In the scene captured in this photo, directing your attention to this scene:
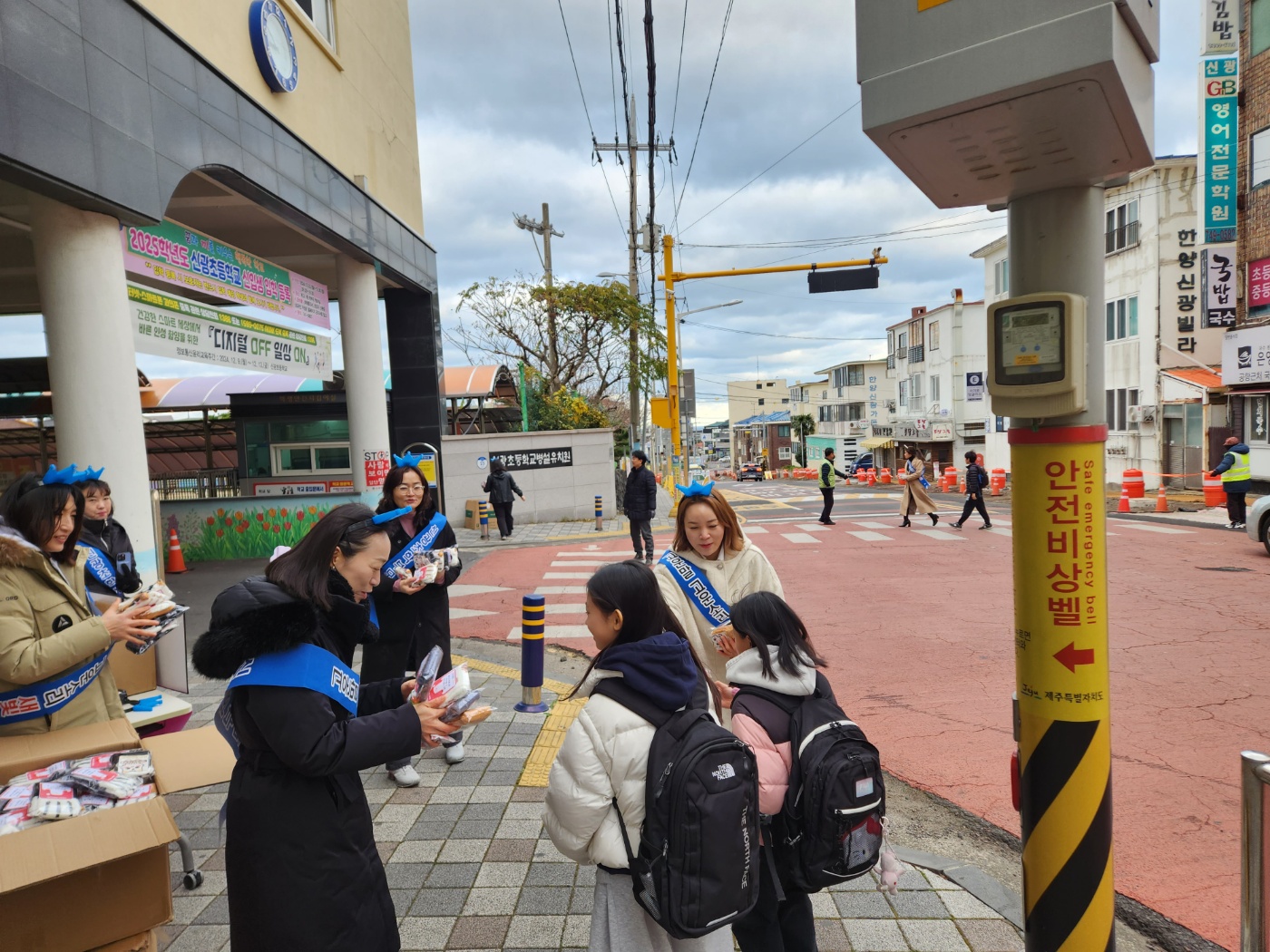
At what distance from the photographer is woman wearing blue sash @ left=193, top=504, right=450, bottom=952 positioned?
2064 millimetres

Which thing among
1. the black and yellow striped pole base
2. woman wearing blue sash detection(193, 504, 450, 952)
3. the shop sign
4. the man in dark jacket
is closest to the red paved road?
the black and yellow striped pole base

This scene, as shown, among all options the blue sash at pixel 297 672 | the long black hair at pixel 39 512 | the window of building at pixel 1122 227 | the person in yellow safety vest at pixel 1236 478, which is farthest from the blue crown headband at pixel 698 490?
the window of building at pixel 1122 227

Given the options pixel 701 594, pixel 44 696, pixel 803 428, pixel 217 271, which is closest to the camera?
pixel 44 696

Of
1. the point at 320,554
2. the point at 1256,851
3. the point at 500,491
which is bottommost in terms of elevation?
the point at 500,491

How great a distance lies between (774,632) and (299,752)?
1.45 m

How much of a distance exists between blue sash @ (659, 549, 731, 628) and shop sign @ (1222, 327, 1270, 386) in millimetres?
21730

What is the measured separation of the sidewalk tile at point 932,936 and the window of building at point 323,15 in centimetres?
1295

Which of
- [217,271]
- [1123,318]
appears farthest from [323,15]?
[1123,318]

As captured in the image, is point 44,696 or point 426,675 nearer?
point 426,675

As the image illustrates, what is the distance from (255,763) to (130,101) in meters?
6.93

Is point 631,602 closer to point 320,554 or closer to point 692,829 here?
point 692,829

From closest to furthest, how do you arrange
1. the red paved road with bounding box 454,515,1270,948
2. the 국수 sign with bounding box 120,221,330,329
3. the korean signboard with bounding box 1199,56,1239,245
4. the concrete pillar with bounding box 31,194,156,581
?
the red paved road with bounding box 454,515,1270,948, the concrete pillar with bounding box 31,194,156,581, the 국수 sign with bounding box 120,221,330,329, the korean signboard with bounding box 1199,56,1239,245

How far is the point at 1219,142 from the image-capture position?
63.1 feet

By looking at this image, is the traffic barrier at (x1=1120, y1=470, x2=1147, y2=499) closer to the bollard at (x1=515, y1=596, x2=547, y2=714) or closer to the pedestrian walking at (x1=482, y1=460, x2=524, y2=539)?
the pedestrian walking at (x1=482, y1=460, x2=524, y2=539)
